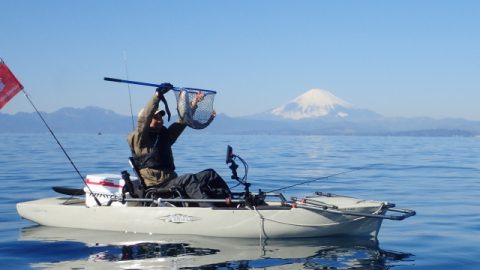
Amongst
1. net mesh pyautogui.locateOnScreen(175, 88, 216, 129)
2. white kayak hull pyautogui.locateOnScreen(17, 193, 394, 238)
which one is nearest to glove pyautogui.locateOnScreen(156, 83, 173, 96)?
net mesh pyautogui.locateOnScreen(175, 88, 216, 129)

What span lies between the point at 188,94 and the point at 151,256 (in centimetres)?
294

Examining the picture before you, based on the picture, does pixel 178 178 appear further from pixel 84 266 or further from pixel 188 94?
pixel 84 266

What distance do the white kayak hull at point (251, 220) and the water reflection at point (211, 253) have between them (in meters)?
0.13

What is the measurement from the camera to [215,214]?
10.6 m

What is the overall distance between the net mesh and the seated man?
0.18ft

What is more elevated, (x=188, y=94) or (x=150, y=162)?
(x=188, y=94)

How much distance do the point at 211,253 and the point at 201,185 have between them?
137 centimetres

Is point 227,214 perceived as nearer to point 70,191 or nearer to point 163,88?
point 163,88

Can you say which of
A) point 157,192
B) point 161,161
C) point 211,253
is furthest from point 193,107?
point 211,253

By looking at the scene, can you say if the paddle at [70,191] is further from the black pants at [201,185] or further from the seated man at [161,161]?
the black pants at [201,185]

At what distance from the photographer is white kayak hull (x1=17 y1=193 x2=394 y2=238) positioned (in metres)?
10.5

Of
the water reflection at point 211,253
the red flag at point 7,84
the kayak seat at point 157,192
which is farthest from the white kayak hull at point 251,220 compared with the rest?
the red flag at point 7,84

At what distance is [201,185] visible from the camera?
10.7 metres

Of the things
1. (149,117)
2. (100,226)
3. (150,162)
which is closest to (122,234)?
(100,226)
